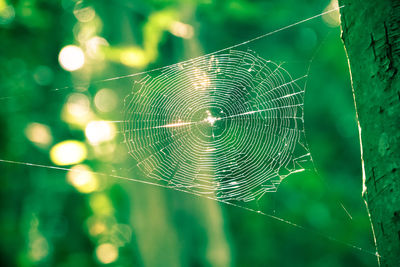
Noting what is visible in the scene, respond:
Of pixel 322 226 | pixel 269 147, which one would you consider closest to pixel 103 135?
pixel 269 147

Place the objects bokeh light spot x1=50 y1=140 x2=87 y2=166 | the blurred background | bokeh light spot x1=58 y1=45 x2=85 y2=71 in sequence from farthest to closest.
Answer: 1. bokeh light spot x1=58 y1=45 x2=85 y2=71
2. the blurred background
3. bokeh light spot x1=50 y1=140 x2=87 y2=166

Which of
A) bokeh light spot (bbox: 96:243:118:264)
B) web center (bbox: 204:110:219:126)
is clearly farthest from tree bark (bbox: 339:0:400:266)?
bokeh light spot (bbox: 96:243:118:264)

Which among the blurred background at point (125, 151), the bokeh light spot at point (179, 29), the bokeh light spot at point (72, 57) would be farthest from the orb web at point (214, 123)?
the bokeh light spot at point (72, 57)

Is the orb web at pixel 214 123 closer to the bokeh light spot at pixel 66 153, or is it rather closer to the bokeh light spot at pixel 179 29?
the bokeh light spot at pixel 179 29

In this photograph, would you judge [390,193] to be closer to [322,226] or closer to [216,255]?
[216,255]

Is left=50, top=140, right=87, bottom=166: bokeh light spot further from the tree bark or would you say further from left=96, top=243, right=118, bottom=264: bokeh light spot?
the tree bark
